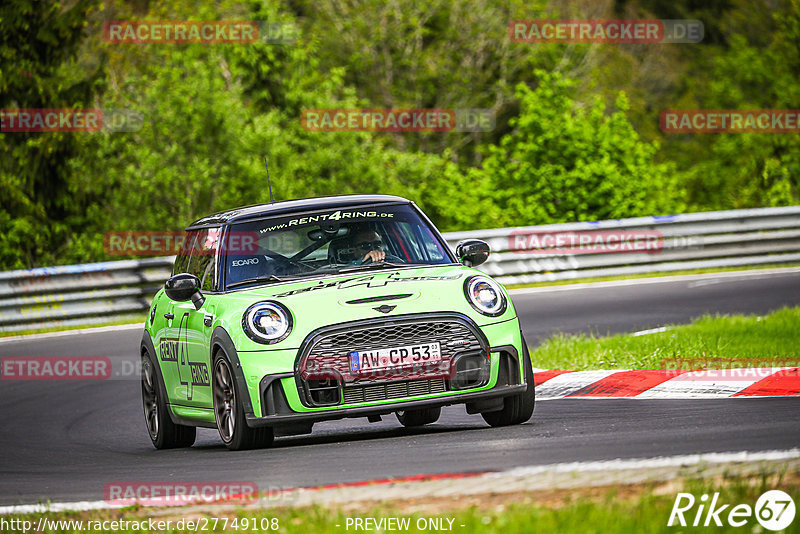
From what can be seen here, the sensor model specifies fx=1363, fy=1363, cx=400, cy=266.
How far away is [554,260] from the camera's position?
20.5m

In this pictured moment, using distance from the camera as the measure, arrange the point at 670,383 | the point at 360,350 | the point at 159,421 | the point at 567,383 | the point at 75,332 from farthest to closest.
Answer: the point at 75,332 → the point at 567,383 → the point at 670,383 → the point at 159,421 → the point at 360,350

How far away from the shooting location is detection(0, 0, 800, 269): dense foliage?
2603 centimetres

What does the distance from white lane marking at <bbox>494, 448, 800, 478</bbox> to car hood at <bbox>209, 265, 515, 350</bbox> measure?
203 centimetres

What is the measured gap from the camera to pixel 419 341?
25.8ft

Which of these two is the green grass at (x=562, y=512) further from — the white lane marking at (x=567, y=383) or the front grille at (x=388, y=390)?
the white lane marking at (x=567, y=383)

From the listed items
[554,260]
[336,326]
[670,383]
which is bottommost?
[670,383]

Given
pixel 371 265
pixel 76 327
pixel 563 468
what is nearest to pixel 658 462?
pixel 563 468

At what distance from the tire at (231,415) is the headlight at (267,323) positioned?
30 cm

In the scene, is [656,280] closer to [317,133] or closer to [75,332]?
[75,332]

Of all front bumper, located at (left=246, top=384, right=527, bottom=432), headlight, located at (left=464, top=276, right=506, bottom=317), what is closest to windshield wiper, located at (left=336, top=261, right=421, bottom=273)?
headlight, located at (left=464, top=276, right=506, bottom=317)

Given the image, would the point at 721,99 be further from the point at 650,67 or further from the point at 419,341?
the point at 419,341

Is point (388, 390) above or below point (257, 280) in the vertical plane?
below

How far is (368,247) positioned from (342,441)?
1317 millimetres

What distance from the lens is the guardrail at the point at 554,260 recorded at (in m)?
18.5
